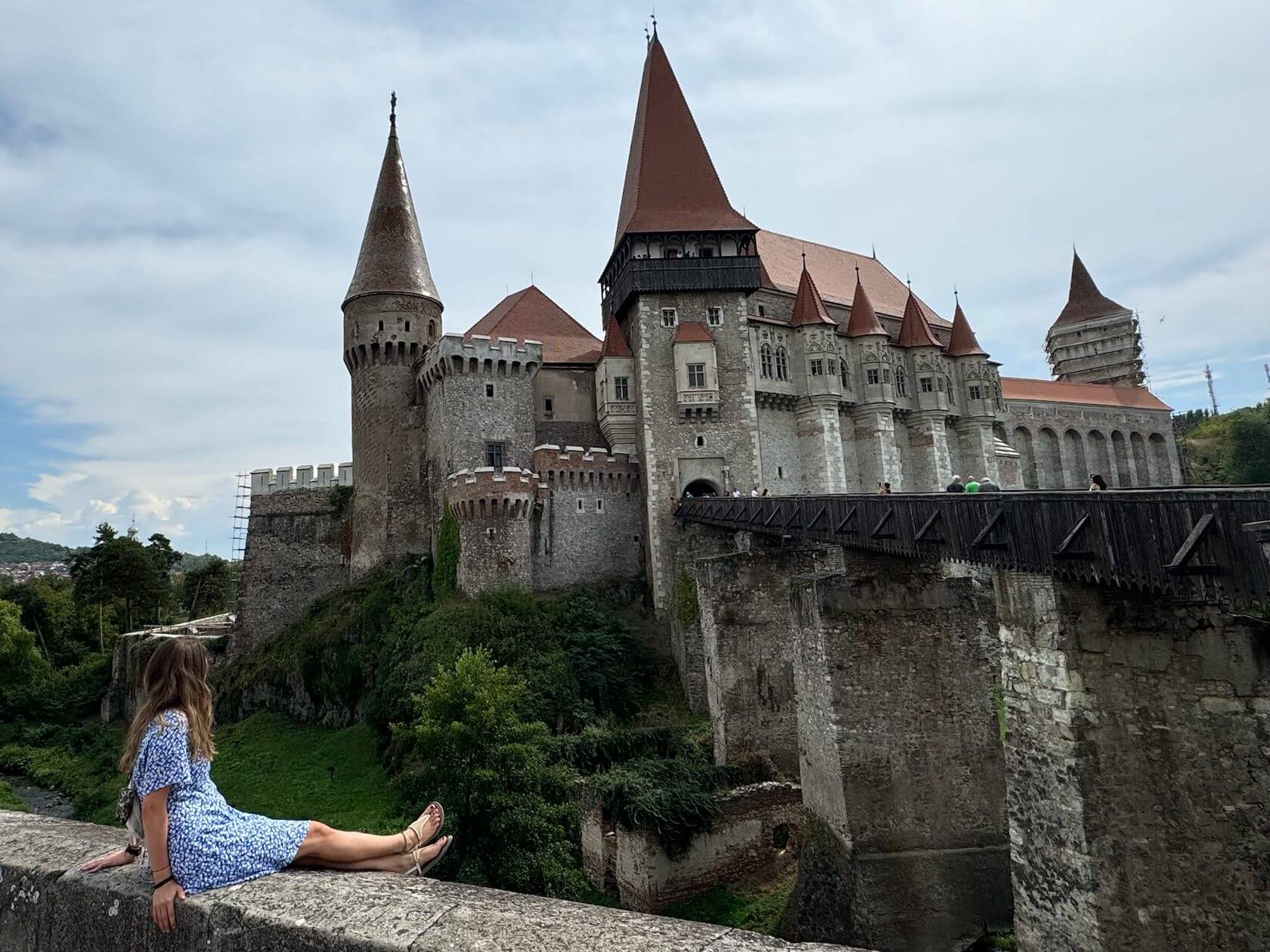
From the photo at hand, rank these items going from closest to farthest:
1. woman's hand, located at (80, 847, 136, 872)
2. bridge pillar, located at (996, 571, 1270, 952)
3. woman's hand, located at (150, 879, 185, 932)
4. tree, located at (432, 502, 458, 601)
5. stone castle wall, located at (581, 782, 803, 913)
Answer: woman's hand, located at (150, 879, 185, 932), woman's hand, located at (80, 847, 136, 872), bridge pillar, located at (996, 571, 1270, 952), stone castle wall, located at (581, 782, 803, 913), tree, located at (432, 502, 458, 601)

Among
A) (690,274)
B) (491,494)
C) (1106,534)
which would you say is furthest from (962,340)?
(1106,534)

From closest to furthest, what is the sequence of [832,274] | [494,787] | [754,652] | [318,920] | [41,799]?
[318,920], [494,787], [754,652], [41,799], [832,274]

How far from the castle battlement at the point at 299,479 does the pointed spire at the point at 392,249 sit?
7.25 m

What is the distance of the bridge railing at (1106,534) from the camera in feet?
18.4

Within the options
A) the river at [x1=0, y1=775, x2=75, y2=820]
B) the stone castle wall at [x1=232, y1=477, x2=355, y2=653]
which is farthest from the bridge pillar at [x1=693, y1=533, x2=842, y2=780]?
the river at [x1=0, y1=775, x2=75, y2=820]

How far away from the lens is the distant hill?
179038mm

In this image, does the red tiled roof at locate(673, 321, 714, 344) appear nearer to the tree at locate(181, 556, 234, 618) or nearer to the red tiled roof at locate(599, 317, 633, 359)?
the red tiled roof at locate(599, 317, 633, 359)

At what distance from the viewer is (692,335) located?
3055 cm

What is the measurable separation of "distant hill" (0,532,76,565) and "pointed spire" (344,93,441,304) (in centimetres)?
18343

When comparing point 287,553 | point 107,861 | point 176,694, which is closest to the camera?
point 107,861

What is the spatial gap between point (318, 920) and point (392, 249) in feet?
109

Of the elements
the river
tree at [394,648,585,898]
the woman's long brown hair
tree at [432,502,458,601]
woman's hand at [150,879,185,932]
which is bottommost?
the river

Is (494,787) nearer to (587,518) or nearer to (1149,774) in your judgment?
(1149,774)

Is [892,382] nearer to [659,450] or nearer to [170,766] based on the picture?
[659,450]
